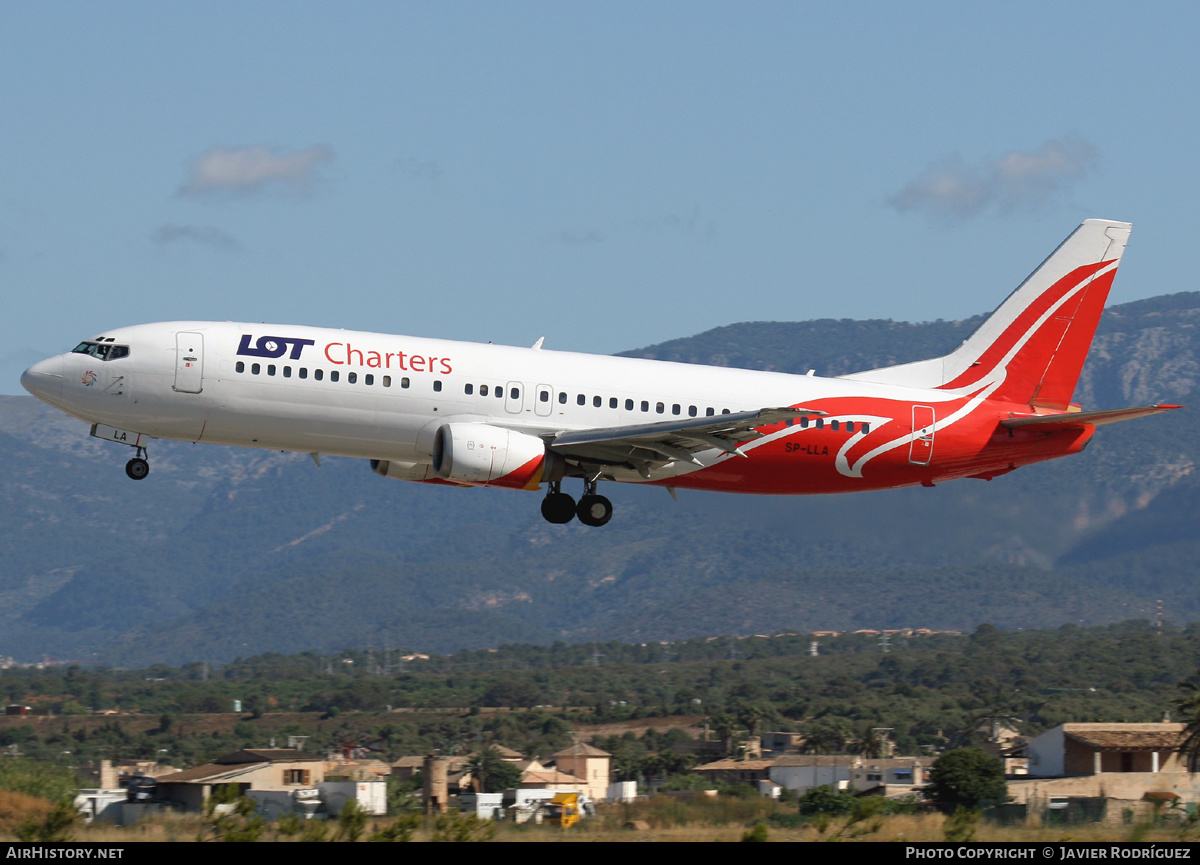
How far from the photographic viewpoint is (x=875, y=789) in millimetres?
67188

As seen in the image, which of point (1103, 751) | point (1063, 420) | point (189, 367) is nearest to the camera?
point (189, 367)

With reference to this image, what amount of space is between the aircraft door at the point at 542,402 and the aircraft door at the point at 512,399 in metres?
0.40

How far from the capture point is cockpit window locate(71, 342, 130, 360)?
4175 centimetres

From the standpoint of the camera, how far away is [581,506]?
146 ft

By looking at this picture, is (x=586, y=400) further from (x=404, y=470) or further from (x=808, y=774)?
(x=808, y=774)

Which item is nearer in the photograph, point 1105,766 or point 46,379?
point 46,379

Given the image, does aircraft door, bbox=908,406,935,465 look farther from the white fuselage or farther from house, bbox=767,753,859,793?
house, bbox=767,753,859,793

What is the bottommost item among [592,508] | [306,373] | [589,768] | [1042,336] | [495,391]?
[589,768]

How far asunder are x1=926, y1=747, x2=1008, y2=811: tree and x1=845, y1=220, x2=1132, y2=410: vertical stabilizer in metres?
17.8

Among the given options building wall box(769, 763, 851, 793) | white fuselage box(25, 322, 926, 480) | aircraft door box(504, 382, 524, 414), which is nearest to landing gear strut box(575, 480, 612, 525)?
white fuselage box(25, 322, 926, 480)

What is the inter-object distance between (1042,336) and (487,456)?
18.7m

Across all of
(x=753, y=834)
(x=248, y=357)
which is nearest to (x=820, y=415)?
(x=753, y=834)

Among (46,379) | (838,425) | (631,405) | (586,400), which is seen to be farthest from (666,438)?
(46,379)
